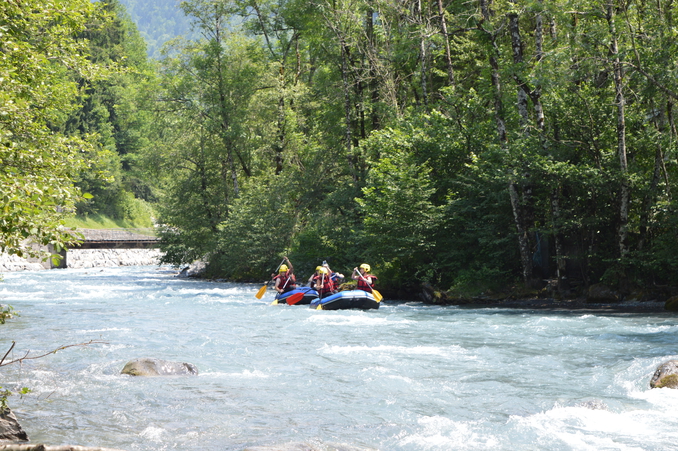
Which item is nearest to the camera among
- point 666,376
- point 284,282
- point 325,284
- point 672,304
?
point 666,376

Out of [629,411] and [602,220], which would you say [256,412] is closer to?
[629,411]

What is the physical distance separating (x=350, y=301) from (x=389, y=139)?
737 centimetres

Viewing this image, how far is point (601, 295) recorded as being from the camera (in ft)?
57.6

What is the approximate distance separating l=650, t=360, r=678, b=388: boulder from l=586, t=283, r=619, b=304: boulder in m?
9.07

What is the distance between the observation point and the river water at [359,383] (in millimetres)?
6660

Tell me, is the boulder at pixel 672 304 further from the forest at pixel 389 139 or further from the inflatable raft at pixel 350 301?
the inflatable raft at pixel 350 301

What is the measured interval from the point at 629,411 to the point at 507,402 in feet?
4.54

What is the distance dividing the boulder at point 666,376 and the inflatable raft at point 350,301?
9947mm

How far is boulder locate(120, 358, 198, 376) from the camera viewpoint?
31.3 ft

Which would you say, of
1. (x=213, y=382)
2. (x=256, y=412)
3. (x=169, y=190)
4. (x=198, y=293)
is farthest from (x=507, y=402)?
(x=169, y=190)

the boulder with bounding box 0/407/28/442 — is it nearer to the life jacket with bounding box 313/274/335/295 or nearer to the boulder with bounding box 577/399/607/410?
the boulder with bounding box 577/399/607/410

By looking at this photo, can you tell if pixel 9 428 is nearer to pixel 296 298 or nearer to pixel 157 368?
pixel 157 368

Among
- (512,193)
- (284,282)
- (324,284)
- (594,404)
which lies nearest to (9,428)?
(594,404)

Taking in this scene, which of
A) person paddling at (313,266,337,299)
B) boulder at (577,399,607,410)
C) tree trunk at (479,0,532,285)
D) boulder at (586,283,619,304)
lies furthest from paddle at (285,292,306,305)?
boulder at (577,399,607,410)
